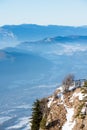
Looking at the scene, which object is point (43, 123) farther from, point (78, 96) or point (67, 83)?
point (67, 83)

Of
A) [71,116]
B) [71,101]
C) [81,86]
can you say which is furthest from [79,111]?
Result: [81,86]

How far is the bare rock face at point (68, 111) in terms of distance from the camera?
5488cm

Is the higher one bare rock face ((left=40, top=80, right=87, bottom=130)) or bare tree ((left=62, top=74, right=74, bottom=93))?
bare tree ((left=62, top=74, right=74, bottom=93))

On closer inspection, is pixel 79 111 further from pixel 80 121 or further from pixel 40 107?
pixel 40 107

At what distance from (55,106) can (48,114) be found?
1876 millimetres

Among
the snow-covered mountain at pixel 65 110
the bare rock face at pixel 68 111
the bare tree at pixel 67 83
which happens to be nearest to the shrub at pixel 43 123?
the snow-covered mountain at pixel 65 110

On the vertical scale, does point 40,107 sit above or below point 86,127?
above

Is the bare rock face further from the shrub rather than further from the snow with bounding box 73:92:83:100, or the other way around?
the shrub

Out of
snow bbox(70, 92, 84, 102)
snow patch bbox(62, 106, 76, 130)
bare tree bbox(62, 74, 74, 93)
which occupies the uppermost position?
bare tree bbox(62, 74, 74, 93)

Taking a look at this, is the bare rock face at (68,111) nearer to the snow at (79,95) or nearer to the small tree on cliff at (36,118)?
the snow at (79,95)

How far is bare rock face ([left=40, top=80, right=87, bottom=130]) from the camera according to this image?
180 ft

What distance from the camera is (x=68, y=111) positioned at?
5891 cm

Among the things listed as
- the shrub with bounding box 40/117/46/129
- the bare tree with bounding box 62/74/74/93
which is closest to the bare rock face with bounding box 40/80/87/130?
the shrub with bounding box 40/117/46/129

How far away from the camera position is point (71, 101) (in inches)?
2426
